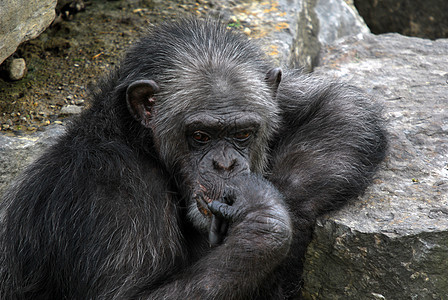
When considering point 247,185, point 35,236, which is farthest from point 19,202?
point 247,185

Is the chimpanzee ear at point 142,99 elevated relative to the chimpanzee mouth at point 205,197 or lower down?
elevated

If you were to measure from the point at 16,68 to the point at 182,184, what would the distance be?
2.96 metres

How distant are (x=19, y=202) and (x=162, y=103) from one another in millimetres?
1500

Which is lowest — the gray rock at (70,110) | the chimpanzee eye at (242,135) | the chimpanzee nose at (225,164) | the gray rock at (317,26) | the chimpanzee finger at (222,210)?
the gray rock at (317,26)

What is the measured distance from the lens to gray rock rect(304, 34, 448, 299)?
4688mm

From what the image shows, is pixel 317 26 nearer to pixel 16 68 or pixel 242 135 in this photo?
pixel 16 68

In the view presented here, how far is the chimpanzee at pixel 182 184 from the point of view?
455 cm

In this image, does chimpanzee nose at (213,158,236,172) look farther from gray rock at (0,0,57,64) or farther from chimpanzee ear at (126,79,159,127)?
gray rock at (0,0,57,64)

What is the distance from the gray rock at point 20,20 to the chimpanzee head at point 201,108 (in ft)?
4.13

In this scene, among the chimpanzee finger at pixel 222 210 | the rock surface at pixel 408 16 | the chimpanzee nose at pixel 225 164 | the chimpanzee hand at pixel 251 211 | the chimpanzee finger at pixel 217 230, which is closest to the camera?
the chimpanzee hand at pixel 251 211

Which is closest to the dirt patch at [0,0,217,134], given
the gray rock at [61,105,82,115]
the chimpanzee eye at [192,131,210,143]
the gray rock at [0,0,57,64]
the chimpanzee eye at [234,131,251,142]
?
the gray rock at [61,105,82,115]

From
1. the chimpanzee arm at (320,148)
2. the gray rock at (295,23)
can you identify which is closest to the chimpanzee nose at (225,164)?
the chimpanzee arm at (320,148)

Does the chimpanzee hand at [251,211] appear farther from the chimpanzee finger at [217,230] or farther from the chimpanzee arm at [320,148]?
the chimpanzee arm at [320,148]

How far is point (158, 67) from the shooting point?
16.9 ft
